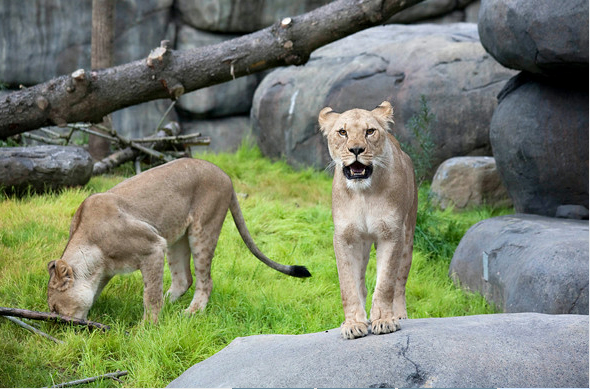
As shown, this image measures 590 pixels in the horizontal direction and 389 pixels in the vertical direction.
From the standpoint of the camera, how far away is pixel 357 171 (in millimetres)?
3688

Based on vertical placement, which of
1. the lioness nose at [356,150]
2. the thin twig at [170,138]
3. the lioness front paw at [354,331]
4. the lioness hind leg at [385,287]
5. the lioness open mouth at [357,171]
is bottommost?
the thin twig at [170,138]

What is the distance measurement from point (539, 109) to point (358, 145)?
13.4ft

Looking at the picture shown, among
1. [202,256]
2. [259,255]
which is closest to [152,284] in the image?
[202,256]

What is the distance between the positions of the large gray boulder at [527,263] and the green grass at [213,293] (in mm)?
263

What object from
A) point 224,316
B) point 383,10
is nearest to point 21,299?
point 224,316

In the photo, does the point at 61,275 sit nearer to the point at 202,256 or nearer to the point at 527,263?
the point at 202,256

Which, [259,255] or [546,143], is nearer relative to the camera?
[259,255]

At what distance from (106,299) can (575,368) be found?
3.64 m

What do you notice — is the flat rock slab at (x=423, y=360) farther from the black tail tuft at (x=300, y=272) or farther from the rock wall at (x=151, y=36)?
the rock wall at (x=151, y=36)

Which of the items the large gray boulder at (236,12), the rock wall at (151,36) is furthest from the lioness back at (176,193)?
the large gray boulder at (236,12)

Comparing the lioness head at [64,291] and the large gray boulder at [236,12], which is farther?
the large gray boulder at [236,12]

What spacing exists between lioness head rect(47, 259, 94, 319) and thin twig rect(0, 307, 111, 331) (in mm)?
85

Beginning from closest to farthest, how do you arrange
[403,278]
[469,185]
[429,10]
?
[403,278] < [469,185] < [429,10]

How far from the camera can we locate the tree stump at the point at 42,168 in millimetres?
7684
